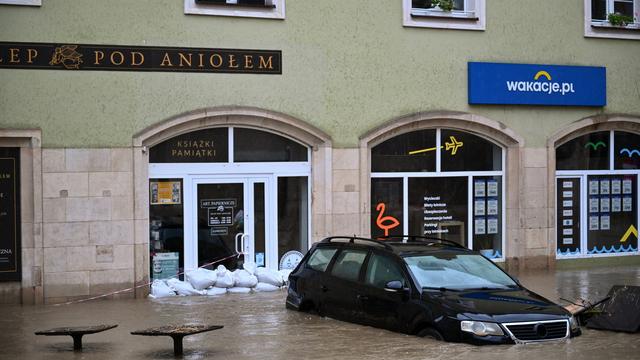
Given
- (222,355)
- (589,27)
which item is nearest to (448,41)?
(589,27)

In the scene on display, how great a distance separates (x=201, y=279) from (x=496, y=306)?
271 inches

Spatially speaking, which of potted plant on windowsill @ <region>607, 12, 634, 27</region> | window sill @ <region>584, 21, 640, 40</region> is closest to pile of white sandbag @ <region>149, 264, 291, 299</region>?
window sill @ <region>584, 21, 640, 40</region>

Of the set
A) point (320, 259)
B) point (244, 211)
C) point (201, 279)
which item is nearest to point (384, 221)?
point (244, 211)

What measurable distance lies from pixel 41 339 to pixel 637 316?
7.43 meters

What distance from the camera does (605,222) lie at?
66.9 ft

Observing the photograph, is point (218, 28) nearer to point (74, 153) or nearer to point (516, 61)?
point (74, 153)

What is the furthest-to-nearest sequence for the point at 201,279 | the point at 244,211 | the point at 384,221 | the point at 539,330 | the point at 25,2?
the point at 384,221 → the point at 244,211 → the point at 201,279 → the point at 25,2 → the point at 539,330

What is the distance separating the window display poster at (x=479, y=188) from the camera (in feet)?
62.7

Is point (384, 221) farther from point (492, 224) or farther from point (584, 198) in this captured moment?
point (584, 198)

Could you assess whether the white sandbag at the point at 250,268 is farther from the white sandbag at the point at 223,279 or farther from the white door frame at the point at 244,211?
the white sandbag at the point at 223,279

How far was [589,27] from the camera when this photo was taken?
64.3ft

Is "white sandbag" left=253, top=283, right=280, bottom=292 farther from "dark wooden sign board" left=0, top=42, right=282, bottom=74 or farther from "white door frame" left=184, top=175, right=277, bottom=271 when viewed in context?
"dark wooden sign board" left=0, top=42, right=282, bottom=74

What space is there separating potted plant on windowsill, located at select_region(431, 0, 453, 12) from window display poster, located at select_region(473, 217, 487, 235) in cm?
412

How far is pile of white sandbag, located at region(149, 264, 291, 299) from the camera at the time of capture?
54.6ft
